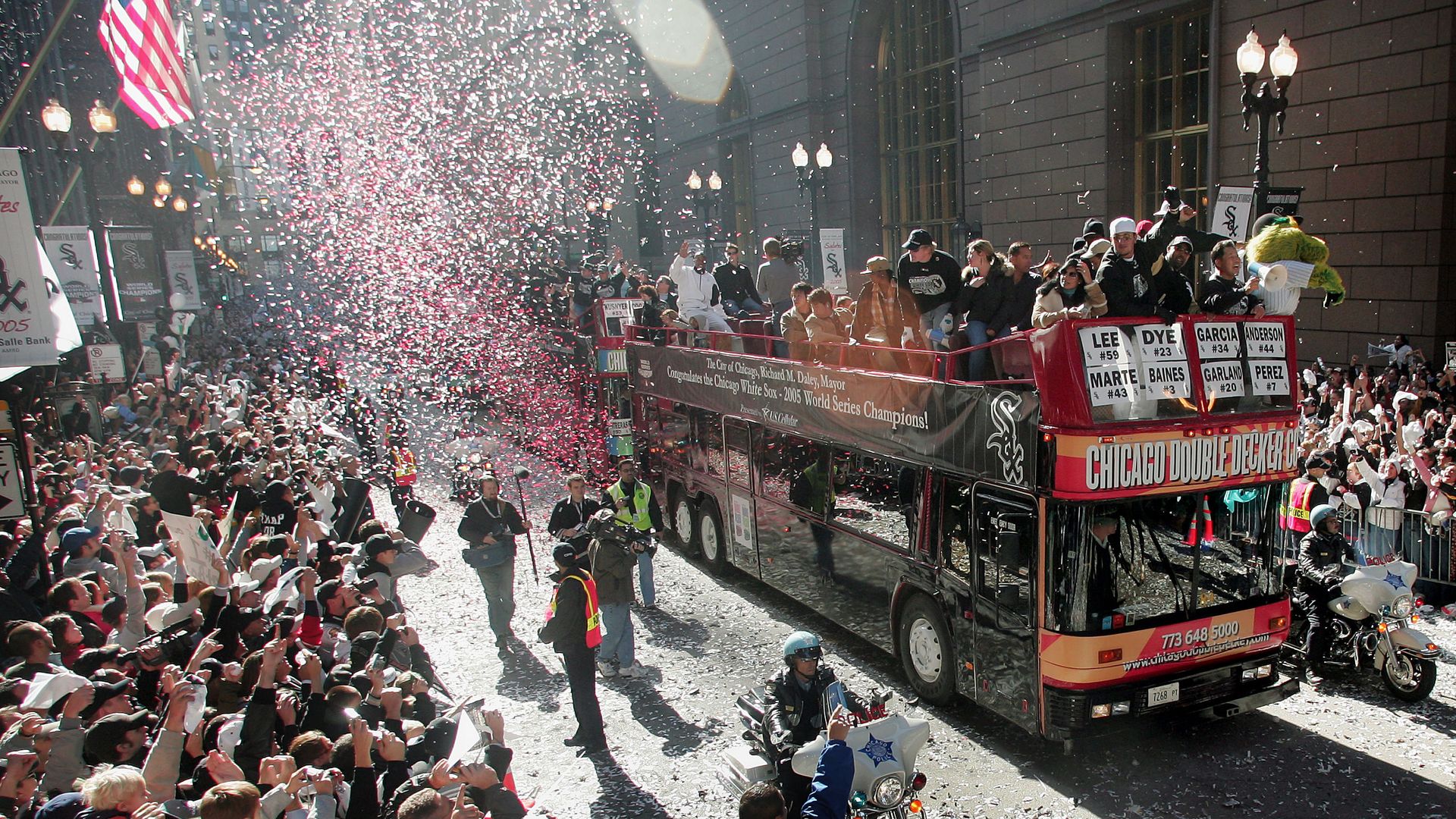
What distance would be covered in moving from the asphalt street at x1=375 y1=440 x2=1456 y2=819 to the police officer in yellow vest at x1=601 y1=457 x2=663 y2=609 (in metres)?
1.08

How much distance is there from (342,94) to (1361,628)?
1818 inches

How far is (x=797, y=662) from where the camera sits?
253 inches

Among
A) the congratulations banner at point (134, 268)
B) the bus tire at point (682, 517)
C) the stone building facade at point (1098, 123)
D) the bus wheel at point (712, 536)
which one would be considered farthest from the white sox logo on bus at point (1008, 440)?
the congratulations banner at point (134, 268)

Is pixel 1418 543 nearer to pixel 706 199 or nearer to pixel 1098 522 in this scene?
pixel 1098 522

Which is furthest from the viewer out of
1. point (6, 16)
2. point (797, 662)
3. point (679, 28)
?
point (679, 28)

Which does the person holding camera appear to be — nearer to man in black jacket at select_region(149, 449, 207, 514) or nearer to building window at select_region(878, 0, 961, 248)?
man in black jacket at select_region(149, 449, 207, 514)

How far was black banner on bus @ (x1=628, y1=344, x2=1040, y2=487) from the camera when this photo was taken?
26.1 ft

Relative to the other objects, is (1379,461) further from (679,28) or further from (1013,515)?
(679,28)

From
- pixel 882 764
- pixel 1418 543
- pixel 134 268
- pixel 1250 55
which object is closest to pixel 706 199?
pixel 134 268

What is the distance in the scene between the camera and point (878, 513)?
994 centimetres

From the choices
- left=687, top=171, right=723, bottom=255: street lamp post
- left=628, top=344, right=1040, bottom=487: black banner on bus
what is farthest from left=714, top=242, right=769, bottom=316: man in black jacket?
left=687, top=171, right=723, bottom=255: street lamp post

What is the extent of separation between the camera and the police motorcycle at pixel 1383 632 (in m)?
8.66

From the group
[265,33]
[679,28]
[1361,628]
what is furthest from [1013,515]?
[265,33]

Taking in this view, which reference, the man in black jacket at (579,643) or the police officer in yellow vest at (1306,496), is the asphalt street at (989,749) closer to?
the man in black jacket at (579,643)
